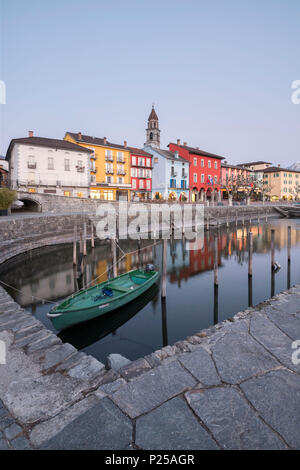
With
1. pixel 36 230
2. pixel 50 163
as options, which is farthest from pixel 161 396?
pixel 50 163

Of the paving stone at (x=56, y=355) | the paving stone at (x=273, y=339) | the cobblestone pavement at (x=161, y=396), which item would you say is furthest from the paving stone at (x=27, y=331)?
the paving stone at (x=273, y=339)

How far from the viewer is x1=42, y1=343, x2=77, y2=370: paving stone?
14.7ft

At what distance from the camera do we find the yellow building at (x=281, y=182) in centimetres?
8381

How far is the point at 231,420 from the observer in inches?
123

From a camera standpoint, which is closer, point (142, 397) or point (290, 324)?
point (142, 397)

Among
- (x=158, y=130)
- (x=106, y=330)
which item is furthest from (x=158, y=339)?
(x=158, y=130)

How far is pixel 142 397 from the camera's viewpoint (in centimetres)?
357

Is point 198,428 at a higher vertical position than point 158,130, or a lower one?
lower

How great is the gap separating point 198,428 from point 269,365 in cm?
194

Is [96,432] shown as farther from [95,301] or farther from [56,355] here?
[95,301]

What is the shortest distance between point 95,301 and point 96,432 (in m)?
6.71

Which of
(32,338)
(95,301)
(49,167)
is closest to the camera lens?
(32,338)
